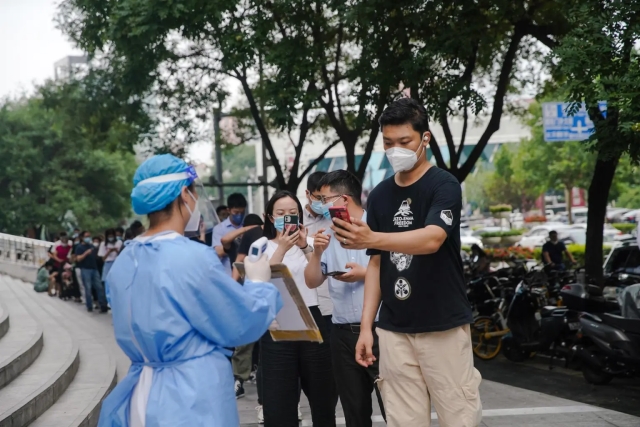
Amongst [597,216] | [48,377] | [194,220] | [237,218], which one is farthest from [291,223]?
[597,216]

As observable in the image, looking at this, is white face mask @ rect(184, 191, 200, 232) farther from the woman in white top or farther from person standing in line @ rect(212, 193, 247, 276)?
person standing in line @ rect(212, 193, 247, 276)

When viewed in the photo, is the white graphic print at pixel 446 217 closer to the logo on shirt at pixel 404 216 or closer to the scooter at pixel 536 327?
the logo on shirt at pixel 404 216

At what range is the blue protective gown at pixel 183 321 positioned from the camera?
11.7 feet

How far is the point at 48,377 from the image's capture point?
7984 mm

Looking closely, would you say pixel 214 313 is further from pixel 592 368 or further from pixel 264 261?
pixel 592 368

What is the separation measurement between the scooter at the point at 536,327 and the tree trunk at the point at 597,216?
2.17 m

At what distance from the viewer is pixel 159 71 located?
69.0 ft

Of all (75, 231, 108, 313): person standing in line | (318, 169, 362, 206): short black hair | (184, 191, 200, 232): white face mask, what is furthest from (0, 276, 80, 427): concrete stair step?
(75, 231, 108, 313): person standing in line

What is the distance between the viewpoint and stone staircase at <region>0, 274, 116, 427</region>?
23.0ft

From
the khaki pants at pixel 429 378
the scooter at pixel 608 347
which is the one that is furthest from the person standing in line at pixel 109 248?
the khaki pants at pixel 429 378

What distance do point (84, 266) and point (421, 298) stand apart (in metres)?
17.0

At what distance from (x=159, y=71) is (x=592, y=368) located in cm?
1320

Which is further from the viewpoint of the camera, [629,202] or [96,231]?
[629,202]

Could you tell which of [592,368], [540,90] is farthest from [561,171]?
[592,368]
